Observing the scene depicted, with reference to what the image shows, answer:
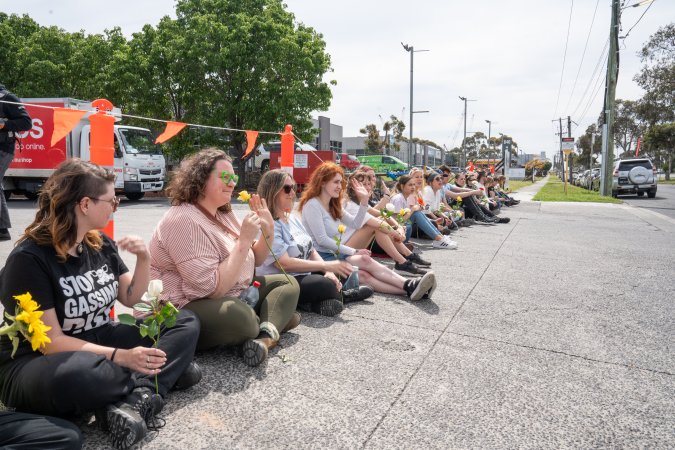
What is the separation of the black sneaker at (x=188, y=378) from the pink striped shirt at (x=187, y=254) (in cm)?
43

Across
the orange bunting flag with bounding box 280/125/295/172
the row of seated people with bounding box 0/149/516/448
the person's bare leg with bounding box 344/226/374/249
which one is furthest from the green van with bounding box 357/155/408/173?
the row of seated people with bounding box 0/149/516/448

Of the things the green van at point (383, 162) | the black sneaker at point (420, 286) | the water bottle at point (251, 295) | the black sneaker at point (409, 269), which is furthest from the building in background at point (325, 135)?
the water bottle at point (251, 295)

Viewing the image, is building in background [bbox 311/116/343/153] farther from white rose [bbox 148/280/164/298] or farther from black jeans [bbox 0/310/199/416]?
black jeans [bbox 0/310/199/416]

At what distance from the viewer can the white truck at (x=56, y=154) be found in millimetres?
15883

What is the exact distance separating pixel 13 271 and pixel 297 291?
188cm

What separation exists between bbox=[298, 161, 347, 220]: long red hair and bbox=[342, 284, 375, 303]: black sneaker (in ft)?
2.92

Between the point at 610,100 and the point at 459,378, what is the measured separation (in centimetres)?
2404

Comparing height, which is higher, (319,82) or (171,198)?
(319,82)

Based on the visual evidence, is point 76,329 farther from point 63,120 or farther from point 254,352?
point 63,120

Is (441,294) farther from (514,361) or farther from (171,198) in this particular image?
(171,198)

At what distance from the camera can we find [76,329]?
2.41 metres

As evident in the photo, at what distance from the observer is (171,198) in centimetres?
322

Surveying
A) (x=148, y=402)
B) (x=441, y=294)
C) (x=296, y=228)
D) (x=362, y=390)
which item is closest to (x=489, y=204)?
(x=441, y=294)

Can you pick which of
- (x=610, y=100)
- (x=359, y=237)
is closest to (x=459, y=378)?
(x=359, y=237)
